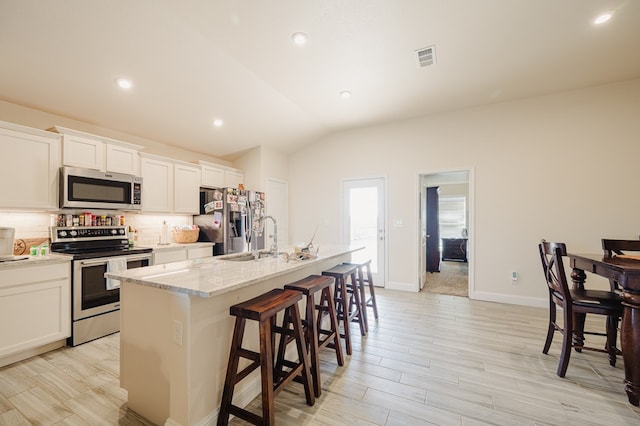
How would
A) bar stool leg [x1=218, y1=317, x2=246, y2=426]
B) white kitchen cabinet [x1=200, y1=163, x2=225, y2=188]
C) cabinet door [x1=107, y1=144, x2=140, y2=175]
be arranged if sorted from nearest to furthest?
1. bar stool leg [x1=218, y1=317, x2=246, y2=426]
2. cabinet door [x1=107, y1=144, x2=140, y2=175]
3. white kitchen cabinet [x1=200, y1=163, x2=225, y2=188]

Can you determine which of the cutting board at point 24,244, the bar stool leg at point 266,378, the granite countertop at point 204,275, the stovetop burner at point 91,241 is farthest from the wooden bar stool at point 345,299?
the cutting board at point 24,244

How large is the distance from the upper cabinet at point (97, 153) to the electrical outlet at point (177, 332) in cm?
259

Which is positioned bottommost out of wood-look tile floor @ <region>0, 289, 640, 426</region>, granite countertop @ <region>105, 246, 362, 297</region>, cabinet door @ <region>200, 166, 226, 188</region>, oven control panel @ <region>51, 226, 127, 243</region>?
wood-look tile floor @ <region>0, 289, 640, 426</region>

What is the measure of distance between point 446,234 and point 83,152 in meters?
8.44

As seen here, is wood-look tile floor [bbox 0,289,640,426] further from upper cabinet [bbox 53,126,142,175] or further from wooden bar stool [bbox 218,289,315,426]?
upper cabinet [bbox 53,126,142,175]

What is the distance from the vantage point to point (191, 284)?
1.47m

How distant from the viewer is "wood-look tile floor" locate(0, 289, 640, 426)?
1695mm

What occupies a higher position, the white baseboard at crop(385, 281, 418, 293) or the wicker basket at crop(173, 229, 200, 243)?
the wicker basket at crop(173, 229, 200, 243)

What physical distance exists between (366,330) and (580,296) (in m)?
1.89

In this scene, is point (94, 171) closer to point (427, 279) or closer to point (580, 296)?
point (580, 296)

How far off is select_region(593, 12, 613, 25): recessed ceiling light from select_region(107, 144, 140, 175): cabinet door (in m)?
5.05

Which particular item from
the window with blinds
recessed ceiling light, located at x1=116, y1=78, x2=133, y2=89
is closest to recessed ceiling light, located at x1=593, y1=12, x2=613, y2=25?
recessed ceiling light, located at x1=116, y1=78, x2=133, y2=89

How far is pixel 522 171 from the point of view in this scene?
3873 millimetres

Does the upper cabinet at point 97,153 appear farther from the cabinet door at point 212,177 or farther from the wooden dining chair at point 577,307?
the wooden dining chair at point 577,307
